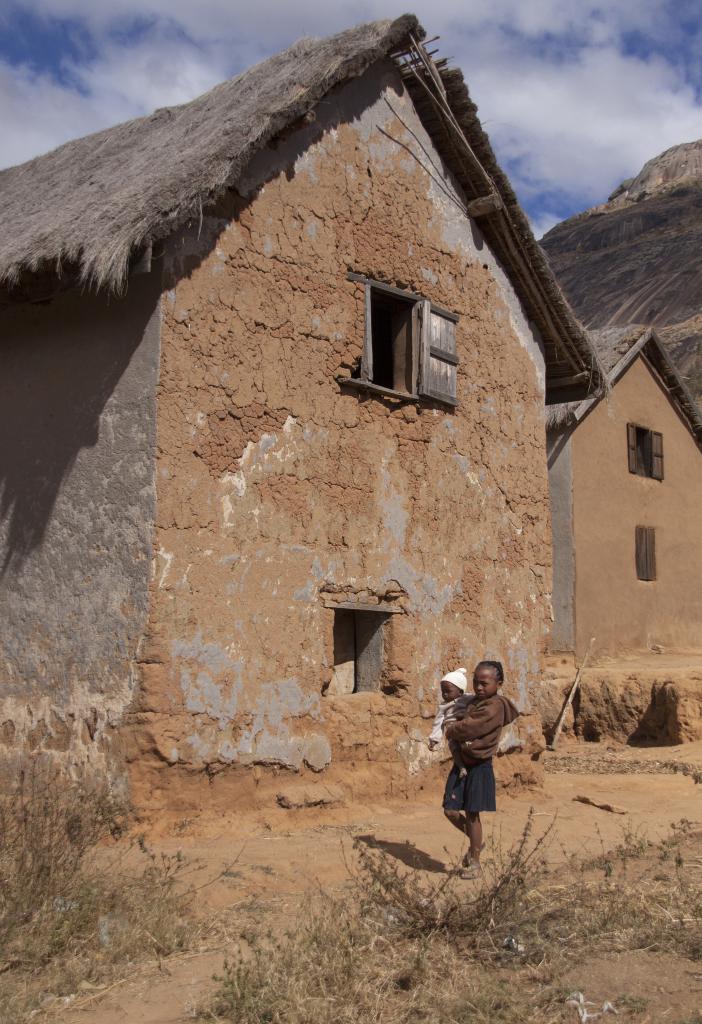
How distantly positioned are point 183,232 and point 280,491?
1.87m

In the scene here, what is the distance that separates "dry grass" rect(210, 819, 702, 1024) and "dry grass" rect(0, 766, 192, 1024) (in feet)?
1.63

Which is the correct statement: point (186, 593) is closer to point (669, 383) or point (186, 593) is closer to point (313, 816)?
point (313, 816)

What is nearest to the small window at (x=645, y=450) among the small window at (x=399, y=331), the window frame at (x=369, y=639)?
the small window at (x=399, y=331)

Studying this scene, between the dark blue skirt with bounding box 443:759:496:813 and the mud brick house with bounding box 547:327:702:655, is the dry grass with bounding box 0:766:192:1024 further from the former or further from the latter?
the mud brick house with bounding box 547:327:702:655

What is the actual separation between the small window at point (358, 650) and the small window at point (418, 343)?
1807 mm

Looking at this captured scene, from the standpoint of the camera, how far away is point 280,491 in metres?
7.71

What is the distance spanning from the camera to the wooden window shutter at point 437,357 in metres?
8.89

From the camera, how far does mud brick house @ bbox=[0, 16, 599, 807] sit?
277 inches

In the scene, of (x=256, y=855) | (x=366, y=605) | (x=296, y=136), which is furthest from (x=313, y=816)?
(x=296, y=136)

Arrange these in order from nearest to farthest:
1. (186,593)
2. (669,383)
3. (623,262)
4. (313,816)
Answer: (186,593)
(313,816)
(669,383)
(623,262)

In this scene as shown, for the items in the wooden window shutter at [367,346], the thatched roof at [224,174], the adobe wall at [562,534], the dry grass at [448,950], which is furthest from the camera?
the adobe wall at [562,534]

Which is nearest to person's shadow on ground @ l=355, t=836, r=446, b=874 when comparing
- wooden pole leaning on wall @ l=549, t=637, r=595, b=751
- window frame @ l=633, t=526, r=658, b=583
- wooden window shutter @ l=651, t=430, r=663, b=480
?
wooden pole leaning on wall @ l=549, t=637, r=595, b=751

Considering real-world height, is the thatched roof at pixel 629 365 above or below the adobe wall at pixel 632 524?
above

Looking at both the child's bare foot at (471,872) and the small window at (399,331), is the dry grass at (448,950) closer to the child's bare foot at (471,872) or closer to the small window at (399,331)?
the child's bare foot at (471,872)
